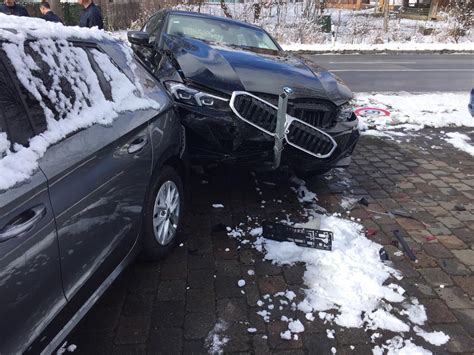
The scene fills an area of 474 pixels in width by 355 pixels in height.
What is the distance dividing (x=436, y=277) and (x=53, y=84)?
2.85 m

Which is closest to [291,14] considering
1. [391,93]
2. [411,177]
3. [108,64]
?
[391,93]

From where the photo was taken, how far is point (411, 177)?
5.07 m

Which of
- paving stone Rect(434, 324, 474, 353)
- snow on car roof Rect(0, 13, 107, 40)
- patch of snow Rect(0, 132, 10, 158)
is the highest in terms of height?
snow on car roof Rect(0, 13, 107, 40)

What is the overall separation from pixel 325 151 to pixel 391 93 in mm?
6496

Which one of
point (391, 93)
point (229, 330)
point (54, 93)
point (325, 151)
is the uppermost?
point (54, 93)

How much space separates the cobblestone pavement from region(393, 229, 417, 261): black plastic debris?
58 millimetres

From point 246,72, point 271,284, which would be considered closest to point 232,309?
point 271,284

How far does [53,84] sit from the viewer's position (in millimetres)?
2188

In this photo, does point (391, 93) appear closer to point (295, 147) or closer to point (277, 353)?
point (295, 147)

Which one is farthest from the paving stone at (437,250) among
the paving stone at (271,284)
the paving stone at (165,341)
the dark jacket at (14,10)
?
the dark jacket at (14,10)

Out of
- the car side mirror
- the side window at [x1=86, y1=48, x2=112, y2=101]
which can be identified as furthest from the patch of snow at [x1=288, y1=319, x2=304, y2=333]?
the car side mirror

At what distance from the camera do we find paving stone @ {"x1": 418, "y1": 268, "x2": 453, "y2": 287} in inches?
123

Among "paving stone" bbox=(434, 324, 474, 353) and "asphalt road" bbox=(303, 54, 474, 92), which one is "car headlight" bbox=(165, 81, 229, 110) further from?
"asphalt road" bbox=(303, 54, 474, 92)

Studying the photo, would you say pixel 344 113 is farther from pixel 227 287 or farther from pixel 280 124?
pixel 227 287
